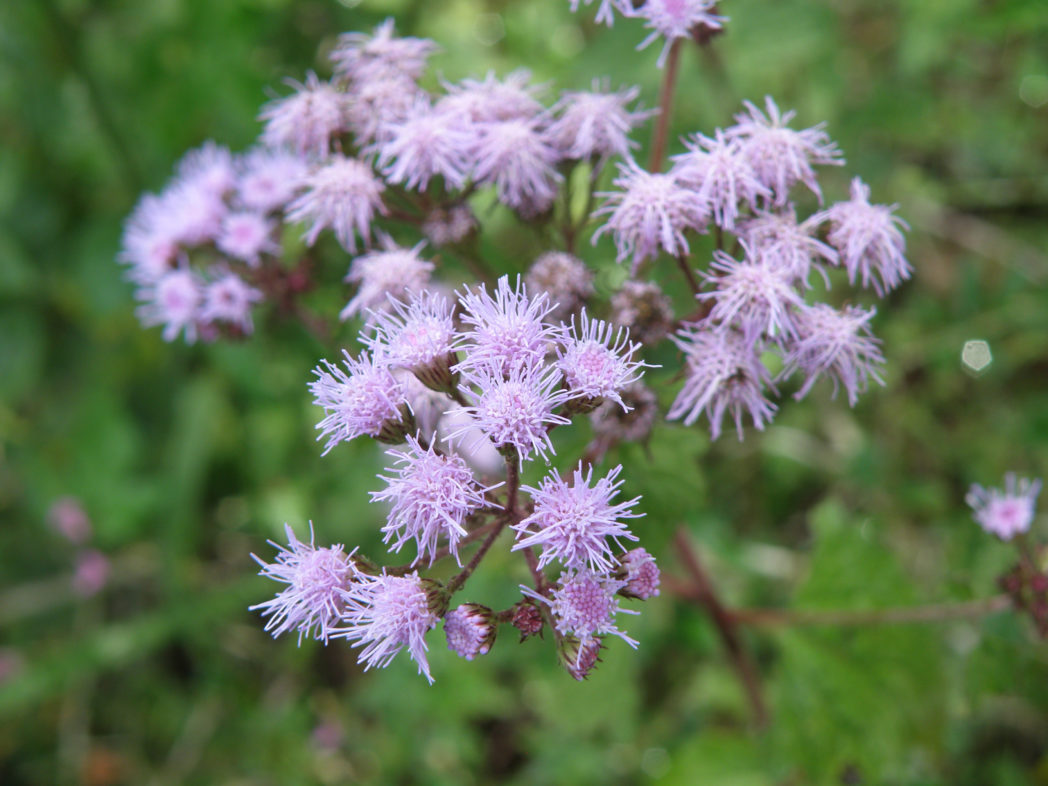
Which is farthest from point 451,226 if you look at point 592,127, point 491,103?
point 592,127

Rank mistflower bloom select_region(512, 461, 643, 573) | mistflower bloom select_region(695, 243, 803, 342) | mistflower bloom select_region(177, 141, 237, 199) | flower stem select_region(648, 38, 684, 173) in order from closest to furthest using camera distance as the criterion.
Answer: mistflower bloom select_region(512, 461, 643, 573) → mistflower bloom select_region(695, 243, 803, 342) → flower stem select_region(648, 38, 684, 173) → mistflower bloom select_region(177, 141, 237, 199)

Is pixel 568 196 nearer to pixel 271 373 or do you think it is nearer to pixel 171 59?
pixel 271 373

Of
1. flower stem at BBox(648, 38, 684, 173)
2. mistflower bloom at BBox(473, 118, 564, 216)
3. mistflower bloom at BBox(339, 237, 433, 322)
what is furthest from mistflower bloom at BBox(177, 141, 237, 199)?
flower stem at BBox(648, 38, 684, 173)

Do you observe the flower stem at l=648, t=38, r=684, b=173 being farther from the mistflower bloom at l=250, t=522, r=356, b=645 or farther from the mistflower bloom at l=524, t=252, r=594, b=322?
the mistflower bloom at l=250, t=522, r=356, b=645

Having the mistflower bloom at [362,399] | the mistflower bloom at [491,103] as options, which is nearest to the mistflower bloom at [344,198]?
the mistflower bloom at [491,103]

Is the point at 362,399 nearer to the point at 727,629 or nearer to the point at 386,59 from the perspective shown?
the point at 386,59

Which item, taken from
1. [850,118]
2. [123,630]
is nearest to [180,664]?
[123,630]
